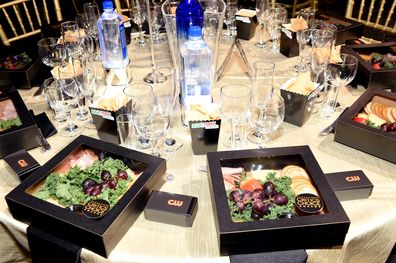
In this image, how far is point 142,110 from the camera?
1.25 m

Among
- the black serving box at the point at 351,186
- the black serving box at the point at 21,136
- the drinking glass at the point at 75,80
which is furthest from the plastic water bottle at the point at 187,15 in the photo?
the black serving box at the point at 351,186

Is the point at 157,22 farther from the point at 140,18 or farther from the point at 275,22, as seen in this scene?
the point at 275,22

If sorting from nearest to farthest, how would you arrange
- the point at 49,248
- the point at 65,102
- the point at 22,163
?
the point at 49,248, the point at 22,163, the point at 65,102

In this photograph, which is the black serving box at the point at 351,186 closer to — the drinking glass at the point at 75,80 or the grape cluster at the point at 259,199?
the grape cluster at the point at 259,199

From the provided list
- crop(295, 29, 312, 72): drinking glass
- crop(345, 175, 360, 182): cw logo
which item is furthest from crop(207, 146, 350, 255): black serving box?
crop(295, 29, 312, 72): drinking glass

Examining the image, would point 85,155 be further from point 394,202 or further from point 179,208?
point 394,202

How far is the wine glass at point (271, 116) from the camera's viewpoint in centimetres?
122

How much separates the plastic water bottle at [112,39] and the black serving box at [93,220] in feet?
1.90

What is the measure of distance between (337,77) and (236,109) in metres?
0.46

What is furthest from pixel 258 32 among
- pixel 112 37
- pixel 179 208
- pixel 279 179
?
A: pixel 179 208

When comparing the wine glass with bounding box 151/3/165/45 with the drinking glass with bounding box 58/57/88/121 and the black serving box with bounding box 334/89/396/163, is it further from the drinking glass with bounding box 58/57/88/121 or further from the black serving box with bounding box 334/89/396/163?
the black serving box with bounding box 334/89/396/163

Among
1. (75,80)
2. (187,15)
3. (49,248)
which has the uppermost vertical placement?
(187,15)

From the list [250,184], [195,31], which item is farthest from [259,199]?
[195,31]

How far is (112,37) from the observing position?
1.60m
